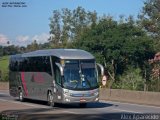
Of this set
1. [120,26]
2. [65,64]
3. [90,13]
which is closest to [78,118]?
[65,64]

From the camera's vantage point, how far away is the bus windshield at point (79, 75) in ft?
90.0

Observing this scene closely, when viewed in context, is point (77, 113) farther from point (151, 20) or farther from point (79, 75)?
point (151, 20)

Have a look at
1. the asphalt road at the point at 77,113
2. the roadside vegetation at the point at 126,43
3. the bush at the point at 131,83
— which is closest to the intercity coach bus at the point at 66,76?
the asphalt road at the point at 77,113

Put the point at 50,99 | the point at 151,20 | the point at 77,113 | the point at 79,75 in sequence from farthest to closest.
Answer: the point at 151,20 < the point at 50,99 < the point at 79,75 < the point at 77,113

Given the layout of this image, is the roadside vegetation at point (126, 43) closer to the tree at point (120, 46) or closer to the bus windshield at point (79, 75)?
the tree at point (120, 46)

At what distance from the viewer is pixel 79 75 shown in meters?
27.4

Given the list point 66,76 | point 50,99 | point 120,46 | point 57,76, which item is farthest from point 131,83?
point 66,76

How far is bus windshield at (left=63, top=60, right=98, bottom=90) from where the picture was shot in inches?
1080

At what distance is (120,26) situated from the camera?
6084 cm

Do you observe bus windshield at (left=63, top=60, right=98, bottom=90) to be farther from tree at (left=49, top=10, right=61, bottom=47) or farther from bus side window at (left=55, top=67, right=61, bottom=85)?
tree at (left=49, top=10, right=61, bottom=47)

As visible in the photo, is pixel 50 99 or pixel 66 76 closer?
pixel 66 76

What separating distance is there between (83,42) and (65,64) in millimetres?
32558

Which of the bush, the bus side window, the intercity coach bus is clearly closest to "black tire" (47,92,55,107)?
the intercity coach bus

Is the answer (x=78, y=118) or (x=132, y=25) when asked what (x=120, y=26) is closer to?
(x=132, y=25)
